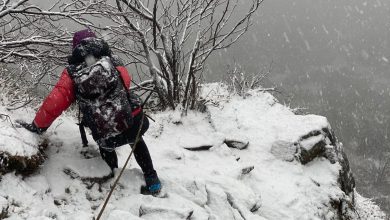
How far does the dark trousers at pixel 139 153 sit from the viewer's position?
13.5ft

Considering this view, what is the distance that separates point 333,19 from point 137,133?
14672 cm

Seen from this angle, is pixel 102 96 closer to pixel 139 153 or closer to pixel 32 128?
pixel 139 153

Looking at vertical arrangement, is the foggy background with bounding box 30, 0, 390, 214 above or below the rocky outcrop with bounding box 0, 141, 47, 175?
below

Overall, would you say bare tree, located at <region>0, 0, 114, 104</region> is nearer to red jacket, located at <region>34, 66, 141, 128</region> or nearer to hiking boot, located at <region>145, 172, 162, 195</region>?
red jacket, located at <region>34, 66, 141, 128</region>

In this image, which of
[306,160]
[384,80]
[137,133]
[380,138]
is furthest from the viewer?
[384,80]

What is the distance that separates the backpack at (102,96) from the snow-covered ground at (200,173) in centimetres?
68

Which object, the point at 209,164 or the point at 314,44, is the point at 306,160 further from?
the point at 314,44

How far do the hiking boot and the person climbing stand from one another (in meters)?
0.55

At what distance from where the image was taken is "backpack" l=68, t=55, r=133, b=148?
3.80 meters

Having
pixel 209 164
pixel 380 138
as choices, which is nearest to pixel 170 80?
pixel 209 164

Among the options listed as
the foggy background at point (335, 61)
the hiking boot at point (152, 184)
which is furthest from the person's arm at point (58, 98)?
the foggy background at point (335, 61)

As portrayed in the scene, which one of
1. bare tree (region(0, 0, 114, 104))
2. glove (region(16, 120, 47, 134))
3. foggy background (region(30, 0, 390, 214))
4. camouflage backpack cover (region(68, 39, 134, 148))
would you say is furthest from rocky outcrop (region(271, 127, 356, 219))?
foggy background (region(30, 0, 390, 214))

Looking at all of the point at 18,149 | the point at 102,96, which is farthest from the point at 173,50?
the point at 18,149

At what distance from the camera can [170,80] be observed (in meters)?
7.29
